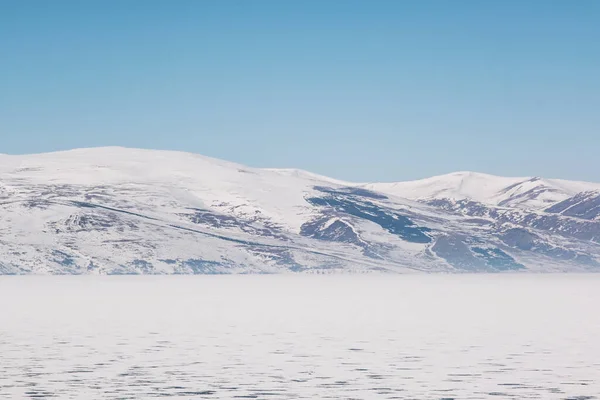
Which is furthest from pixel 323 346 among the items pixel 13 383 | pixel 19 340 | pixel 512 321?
pixel 512 321

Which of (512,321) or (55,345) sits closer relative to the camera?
(55,345)

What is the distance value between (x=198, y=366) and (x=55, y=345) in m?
16.2

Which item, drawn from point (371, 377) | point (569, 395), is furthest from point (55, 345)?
point (569, 395)

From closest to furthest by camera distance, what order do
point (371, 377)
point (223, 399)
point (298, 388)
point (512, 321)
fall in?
point (223, 399), point (298, 388), point (371, 377), point (512, 321)

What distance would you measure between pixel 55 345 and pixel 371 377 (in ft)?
86.8

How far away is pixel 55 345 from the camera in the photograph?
229ft

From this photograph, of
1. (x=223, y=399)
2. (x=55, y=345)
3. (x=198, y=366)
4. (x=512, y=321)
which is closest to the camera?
(x=223, y=399)

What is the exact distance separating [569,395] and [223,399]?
15221 millimetres

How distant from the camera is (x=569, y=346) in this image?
7044cm

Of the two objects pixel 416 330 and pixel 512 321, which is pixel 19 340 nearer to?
pixel 416 330

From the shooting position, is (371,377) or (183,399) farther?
(371,377)

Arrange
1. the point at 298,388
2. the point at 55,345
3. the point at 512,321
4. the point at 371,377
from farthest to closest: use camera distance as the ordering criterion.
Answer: the point at 512,321
the point at 55,345
the point at 371,377
the point at 298,388

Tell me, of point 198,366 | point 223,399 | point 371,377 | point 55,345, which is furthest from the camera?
point 55,345

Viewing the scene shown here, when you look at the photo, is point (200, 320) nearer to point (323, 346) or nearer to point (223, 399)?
point (323, 346)
